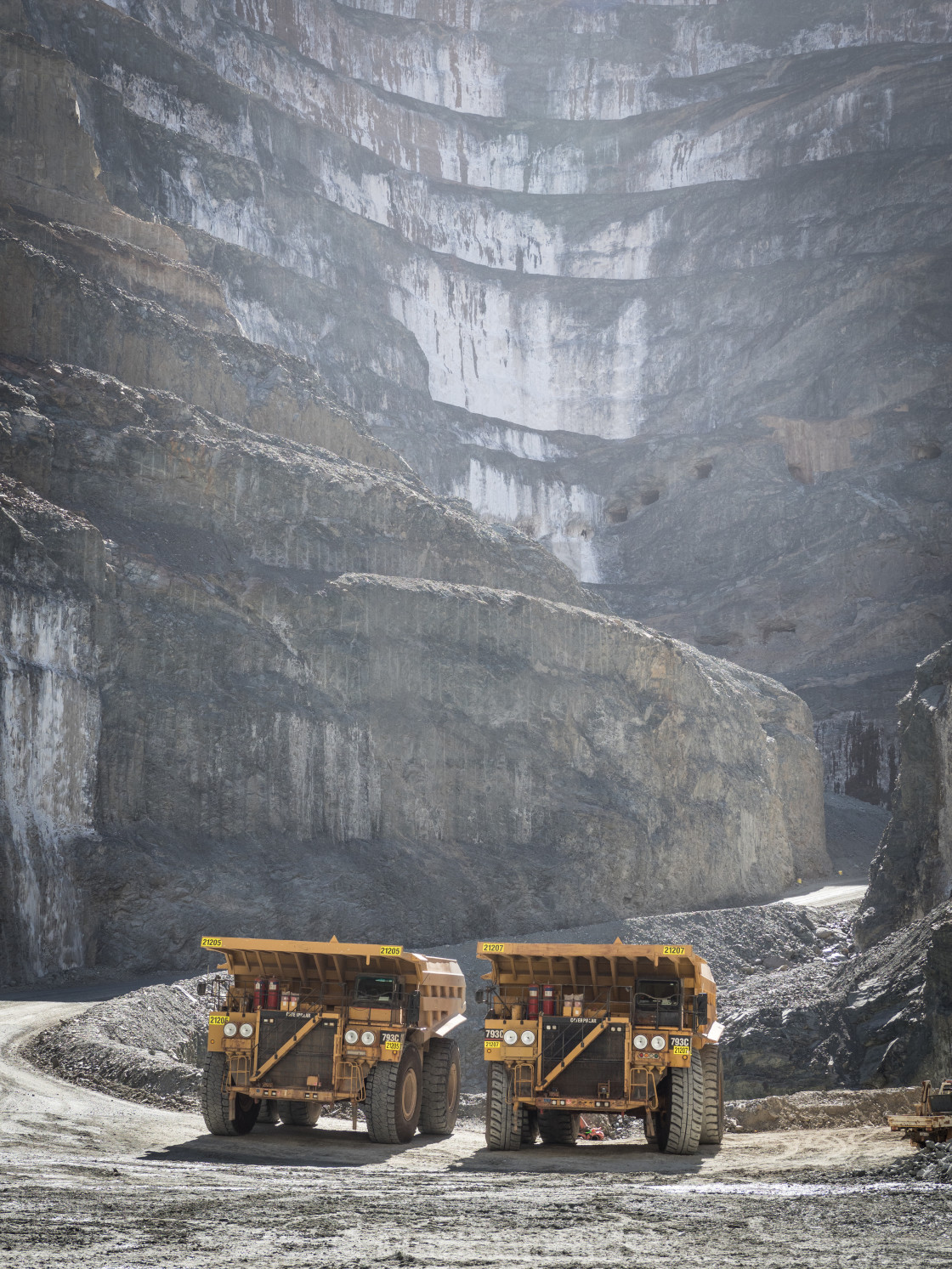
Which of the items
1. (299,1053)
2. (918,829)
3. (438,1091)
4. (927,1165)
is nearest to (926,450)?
(918,829)

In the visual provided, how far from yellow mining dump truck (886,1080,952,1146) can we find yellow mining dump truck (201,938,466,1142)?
4.98 m

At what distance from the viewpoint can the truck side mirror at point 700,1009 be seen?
13.5 meters

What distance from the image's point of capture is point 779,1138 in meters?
14.8

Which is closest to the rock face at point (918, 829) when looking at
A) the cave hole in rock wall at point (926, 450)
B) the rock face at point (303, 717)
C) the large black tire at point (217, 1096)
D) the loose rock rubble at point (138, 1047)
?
the rock face at point (303, 717)

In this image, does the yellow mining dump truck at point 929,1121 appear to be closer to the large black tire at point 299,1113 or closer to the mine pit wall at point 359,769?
the large black tire at point 299,1113

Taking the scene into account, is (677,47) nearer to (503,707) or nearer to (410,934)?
(503,707)

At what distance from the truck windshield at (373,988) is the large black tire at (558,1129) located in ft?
8.05

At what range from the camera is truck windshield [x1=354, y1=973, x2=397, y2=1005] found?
1414 centimetres

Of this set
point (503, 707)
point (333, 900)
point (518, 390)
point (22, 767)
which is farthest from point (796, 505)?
point (22, 767)

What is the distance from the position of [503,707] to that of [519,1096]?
29.6m

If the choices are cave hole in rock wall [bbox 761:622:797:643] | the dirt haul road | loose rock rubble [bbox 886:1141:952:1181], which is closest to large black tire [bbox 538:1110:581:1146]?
the dirt haul road

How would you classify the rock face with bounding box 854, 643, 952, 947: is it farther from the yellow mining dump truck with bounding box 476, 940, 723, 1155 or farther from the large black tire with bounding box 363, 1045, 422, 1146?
the large black tire with bounding box 363, 1045, 422, 1146

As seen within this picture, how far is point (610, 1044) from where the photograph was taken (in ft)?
43.8

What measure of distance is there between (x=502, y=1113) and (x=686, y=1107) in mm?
1874
